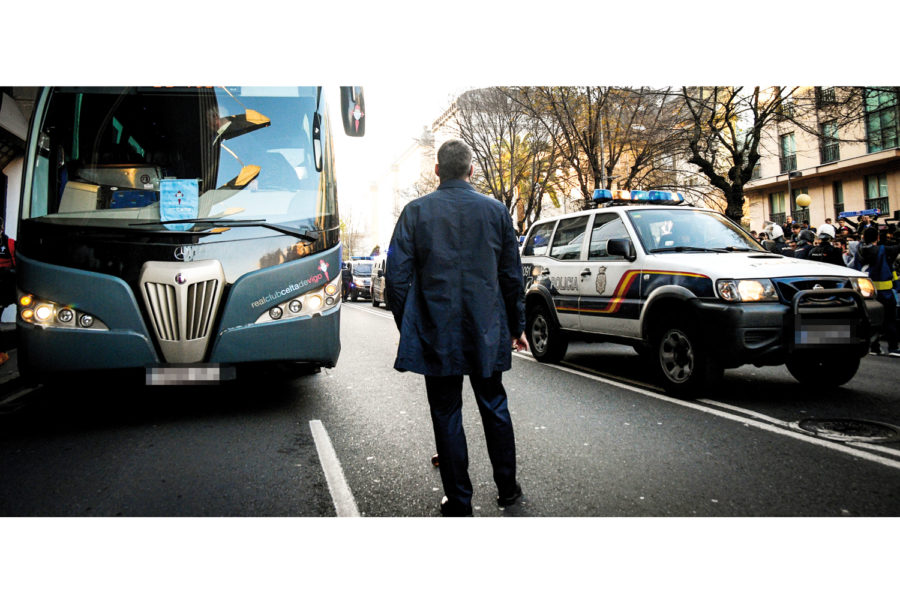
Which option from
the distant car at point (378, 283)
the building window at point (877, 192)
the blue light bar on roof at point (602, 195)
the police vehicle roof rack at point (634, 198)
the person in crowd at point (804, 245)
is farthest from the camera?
the distant car at point (378, 283)

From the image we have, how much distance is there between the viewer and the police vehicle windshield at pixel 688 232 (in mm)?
6152

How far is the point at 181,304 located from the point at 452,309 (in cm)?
261

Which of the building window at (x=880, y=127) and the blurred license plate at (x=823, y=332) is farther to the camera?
the building window at (x=880, y=127)

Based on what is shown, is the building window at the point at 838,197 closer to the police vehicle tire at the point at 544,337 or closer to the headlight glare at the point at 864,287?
the police vehicle tire at the point at 544,337

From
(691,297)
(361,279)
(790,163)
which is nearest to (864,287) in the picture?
(691,297)

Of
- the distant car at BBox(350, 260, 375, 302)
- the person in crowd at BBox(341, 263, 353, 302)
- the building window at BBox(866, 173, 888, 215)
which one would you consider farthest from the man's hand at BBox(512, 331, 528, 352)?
the distant car at BBox(350, 260, 375, 302)

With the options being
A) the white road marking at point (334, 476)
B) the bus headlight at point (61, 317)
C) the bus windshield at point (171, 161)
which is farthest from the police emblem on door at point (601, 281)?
the bus headlight at point (61, 317)

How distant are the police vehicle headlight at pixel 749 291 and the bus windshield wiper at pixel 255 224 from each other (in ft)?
11.9

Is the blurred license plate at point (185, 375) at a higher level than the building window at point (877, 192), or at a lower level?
lower

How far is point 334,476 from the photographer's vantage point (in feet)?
12.0

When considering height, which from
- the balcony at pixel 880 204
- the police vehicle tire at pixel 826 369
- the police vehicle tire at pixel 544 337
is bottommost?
the police vehicle tire at pixel 826 369

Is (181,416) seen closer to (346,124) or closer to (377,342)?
(346,124)

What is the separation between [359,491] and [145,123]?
146 inches

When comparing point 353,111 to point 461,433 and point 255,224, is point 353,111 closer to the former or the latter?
point 255,224
